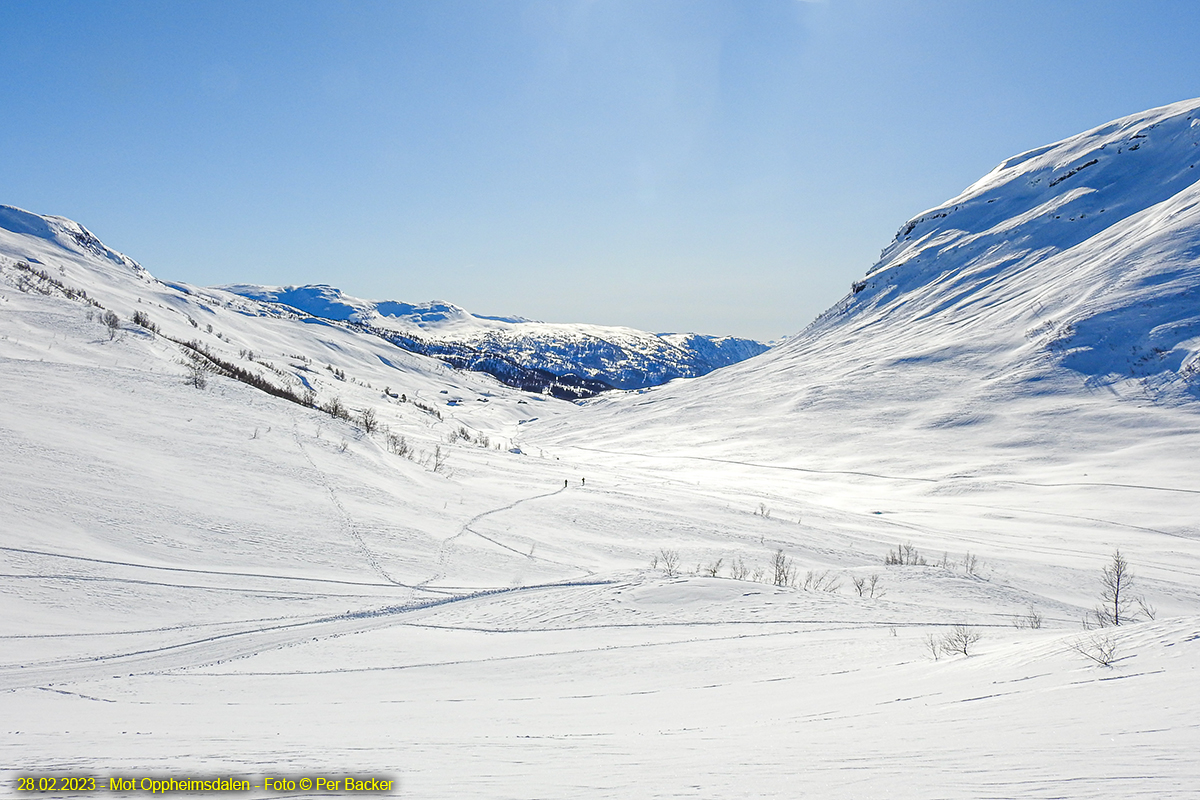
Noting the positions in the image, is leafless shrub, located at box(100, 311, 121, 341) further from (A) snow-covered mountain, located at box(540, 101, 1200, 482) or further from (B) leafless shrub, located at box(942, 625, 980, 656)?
(A) snow-covered mountain, located at box(540, 101, 1200, 482)

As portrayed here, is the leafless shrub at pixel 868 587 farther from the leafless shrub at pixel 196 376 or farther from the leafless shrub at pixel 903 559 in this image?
the leafless shrub at pixel 196 376

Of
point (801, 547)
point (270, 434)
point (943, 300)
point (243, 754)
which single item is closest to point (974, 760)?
point (243, 754)

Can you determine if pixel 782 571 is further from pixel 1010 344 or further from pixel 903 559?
pixel 1010 344

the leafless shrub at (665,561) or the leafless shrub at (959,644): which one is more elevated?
the leafless shrub at (959,644)

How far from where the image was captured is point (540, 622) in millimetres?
9906

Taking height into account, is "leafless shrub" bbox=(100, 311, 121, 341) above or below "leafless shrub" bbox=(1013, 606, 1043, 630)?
above

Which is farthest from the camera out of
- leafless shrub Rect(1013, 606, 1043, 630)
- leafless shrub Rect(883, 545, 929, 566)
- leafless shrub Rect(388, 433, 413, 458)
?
leafless shrub Rect(388, 433, 413, 458)

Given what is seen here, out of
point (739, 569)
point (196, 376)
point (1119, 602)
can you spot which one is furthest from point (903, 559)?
point (196, 376)

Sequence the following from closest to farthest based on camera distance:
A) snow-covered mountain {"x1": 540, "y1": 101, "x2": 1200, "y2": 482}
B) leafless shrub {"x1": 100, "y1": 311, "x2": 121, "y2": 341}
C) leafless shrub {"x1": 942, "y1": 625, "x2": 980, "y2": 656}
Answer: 1. leafless shrub {"x1": 942, "y1": 625, "x2": 980, "y2": 656}
2. leafless shrub {"x1": 100, "y1": 311, "x2": 121, "y2": 341}
3. snow-covered mountain {"x1": 540, "y1": 101, "x2": 1200, "y2": 482}

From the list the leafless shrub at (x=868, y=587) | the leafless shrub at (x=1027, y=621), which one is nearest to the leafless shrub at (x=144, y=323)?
the leafless shrub at (x=868, y=587)

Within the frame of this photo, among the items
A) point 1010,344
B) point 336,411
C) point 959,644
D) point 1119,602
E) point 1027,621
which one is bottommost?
point 1119,602

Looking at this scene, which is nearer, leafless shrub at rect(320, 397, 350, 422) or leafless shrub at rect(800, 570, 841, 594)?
leafless shrub at rect(800, 570, 841, 594)

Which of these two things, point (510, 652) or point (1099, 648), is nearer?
point (1099, 648)

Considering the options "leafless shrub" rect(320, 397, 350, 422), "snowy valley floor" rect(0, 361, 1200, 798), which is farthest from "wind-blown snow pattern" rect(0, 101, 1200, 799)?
"leafless shrub" rect(320, 397, 350, 422)
